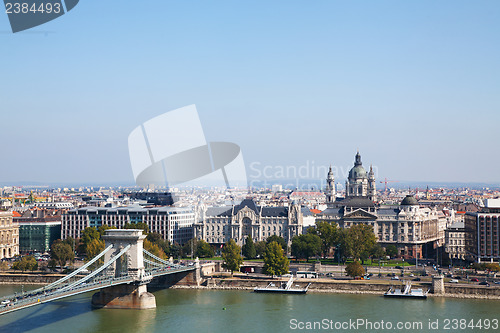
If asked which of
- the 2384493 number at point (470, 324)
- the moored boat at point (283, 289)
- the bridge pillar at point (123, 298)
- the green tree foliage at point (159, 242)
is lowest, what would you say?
the 2384493 number at point (470, 324)

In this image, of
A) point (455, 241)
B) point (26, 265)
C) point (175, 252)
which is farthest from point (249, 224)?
point (26, 265)

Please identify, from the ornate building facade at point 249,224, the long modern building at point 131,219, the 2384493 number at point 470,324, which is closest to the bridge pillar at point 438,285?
the 2384493 number at point 470,324

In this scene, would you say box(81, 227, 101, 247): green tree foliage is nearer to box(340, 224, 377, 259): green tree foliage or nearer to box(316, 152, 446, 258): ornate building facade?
box(340, 224, 377, 259): green tree foliage

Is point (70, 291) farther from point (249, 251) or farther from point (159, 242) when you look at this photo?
point (249, 251)

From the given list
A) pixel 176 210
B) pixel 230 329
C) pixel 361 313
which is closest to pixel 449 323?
pixel 361 313

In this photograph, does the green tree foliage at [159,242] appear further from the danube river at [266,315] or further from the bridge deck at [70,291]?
the danube river at [266,315]

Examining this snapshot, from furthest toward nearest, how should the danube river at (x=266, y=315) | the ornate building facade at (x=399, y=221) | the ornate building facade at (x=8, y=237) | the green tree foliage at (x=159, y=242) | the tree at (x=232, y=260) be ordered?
the ornate building facade at (x=399, y=221) < the ornate building facade at (x=8, y=237) < the green tree foliage at (x=159, y=242) < the tree at (x=232, y=260) < the danube river at (x=266, y=315)

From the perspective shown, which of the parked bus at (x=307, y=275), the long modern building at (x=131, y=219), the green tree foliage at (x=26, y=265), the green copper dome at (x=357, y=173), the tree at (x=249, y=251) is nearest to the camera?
the parked bus at (x=307, y=275)
